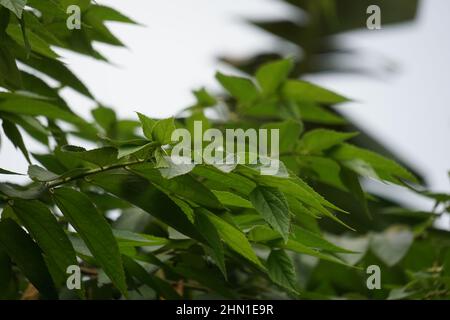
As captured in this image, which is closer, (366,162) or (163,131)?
(163,131)

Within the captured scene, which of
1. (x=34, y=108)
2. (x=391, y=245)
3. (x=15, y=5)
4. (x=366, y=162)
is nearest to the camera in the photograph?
(x=15, y=5)

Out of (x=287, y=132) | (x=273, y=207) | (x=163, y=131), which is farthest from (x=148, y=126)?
(x=287, y=132)

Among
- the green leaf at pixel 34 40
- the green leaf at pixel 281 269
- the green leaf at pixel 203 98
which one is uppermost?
the green leaf at pixel 34 40

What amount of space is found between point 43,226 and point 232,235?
17cm

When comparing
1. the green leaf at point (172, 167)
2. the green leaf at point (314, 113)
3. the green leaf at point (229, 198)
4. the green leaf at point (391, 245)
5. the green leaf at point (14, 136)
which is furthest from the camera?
the green leaf at point (314, 113)

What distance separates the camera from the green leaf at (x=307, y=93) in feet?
3.54

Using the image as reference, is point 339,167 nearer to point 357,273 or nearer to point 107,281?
point 357,273

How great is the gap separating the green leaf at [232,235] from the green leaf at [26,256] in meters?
0.16

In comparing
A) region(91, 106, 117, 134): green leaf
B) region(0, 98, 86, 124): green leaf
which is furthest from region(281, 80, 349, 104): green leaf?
region(0, 98, 86, 124): green leaf

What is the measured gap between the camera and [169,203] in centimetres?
71

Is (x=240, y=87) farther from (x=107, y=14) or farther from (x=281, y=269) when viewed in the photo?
(x=281, y=269)

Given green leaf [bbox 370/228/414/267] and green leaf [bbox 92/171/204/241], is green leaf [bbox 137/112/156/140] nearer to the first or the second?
green leaf [bbox 92/171/204/241]

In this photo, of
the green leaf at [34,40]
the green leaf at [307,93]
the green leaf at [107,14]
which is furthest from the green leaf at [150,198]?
the green leaf at [307,93]

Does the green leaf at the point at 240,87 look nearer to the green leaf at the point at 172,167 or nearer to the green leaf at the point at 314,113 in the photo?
the green leaf at the point at 314,113
